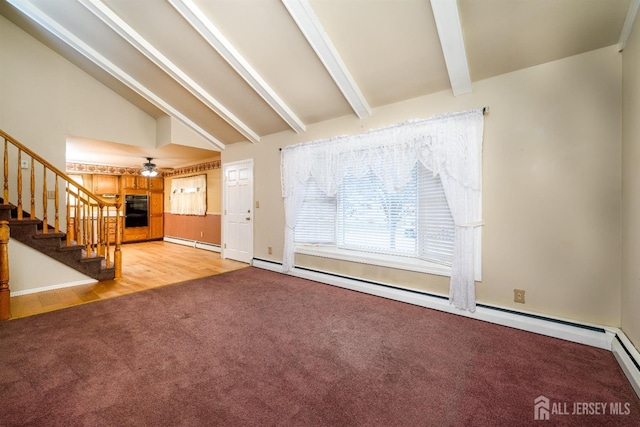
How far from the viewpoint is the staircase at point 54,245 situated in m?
3.42

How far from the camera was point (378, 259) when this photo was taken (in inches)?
137

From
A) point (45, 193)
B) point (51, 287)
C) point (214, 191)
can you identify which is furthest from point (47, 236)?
point (214, 191)

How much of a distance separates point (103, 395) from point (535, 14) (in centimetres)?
407

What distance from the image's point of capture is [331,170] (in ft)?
12.5

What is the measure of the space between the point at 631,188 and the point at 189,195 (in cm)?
799

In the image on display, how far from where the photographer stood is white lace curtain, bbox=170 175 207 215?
271 inches

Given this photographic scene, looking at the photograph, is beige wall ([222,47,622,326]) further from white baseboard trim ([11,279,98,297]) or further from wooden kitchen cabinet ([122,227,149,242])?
wooden kitchen cabinet ([122,227,149,242])

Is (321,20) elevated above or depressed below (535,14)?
above

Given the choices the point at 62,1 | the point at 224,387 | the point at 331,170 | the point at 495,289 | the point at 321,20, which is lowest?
the point at 224,387

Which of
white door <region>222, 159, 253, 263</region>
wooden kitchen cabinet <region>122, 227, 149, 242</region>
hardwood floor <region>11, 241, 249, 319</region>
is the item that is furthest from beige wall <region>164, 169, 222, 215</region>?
wooden kitchen cabinet <region>122, 227, 149, 242</region>

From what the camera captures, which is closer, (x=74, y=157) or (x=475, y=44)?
(x=475, y=44)

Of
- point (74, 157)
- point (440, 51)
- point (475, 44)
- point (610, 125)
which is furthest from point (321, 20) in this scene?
point (74, 157)

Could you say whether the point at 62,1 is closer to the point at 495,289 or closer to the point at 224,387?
the point at 224,387

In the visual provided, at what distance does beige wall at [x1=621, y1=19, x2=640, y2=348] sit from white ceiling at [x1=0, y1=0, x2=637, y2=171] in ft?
1.21
